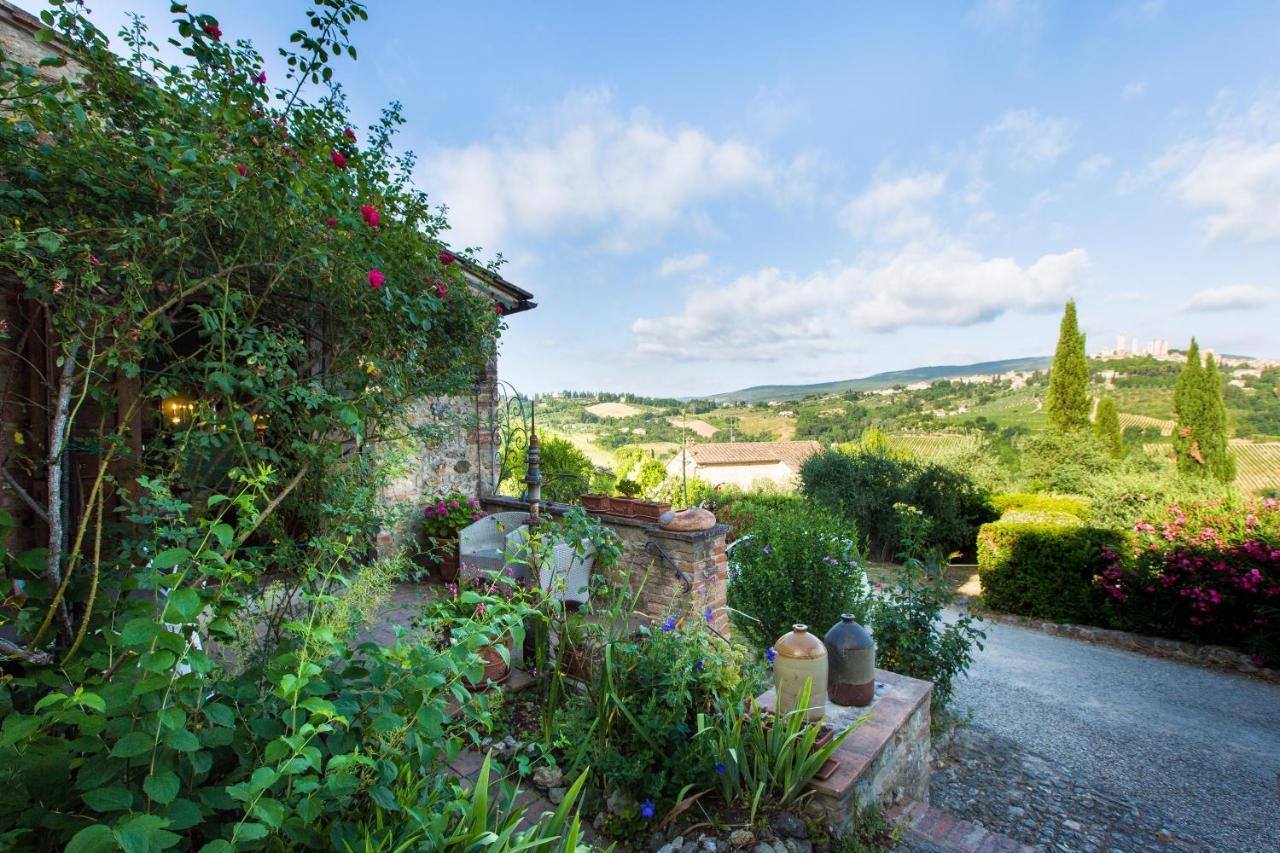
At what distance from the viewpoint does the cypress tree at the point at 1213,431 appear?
1622 cm

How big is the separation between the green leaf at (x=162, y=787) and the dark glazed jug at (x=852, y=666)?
255 centimetres

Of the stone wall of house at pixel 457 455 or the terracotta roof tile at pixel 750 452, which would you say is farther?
the terracotta roof tile at pixel 750 452

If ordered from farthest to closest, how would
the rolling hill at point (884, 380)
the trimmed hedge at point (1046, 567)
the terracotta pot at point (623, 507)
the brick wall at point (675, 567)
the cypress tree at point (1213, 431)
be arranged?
the rolling hill at point (884, 380), the cypress tree at point (1213, 431), the trimmed hedge at point (1046, 567), the terracotta pot at point (623, 507), the brick wall at point (675, 567)

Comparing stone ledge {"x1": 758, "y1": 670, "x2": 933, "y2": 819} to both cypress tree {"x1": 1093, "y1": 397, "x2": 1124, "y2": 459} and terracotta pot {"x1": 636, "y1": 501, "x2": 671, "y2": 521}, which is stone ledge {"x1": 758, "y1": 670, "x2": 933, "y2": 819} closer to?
terracotta pot {"x1": 636, "y1": 501, "x2": 671, "y2": 521}

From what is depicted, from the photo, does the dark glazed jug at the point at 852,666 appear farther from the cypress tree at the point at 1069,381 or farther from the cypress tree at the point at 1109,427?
the cypress tree at the point at 1109,427

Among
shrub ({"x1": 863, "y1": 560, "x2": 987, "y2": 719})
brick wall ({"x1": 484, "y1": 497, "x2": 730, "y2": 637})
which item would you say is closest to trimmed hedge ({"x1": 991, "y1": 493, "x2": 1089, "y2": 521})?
shrub ({"x1": 863, "y1": 560, "x2": 987, "y2": 719})

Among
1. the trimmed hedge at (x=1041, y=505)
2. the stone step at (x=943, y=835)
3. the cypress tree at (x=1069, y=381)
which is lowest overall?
the stone step at (x=943, y=835)

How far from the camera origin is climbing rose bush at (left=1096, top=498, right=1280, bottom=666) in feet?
17.1

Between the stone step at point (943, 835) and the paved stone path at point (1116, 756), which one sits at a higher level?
the stone step at point (943, 835)

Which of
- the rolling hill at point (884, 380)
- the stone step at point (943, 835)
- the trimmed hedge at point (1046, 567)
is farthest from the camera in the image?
the rolling hill at point (884, 380)

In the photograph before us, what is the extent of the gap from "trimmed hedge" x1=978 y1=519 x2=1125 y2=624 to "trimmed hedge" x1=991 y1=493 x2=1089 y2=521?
2.85 meters

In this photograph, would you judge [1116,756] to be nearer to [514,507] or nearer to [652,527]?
[652,527]

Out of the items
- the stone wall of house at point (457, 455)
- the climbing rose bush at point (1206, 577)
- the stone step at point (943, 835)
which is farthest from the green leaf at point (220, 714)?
the climbing rose bush at point (1206, 577)

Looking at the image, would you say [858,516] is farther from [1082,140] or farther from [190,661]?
[190,661]
